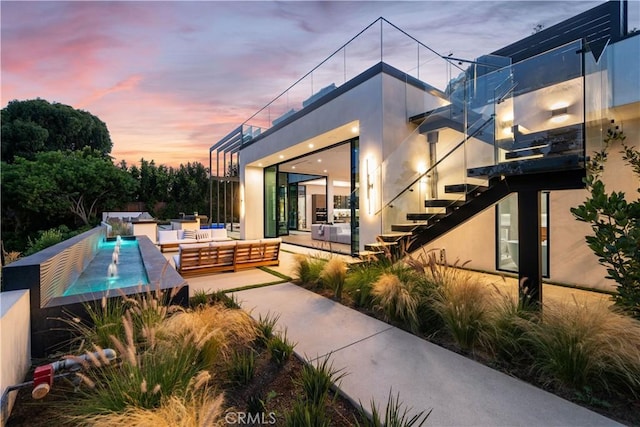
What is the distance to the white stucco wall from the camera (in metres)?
1.97

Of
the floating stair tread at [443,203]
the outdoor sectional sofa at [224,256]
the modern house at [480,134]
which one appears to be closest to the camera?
the modern house at [480,134]

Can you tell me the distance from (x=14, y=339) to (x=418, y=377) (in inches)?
136

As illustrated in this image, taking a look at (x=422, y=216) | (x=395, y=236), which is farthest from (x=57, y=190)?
(x=422, y=216)

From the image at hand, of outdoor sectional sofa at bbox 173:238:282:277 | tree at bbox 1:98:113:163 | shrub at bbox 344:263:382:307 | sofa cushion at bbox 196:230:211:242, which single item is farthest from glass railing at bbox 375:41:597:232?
tree at bbox 1:98:113:163

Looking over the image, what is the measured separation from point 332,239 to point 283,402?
32.7 ft

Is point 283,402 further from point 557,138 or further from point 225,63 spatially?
point 225,63

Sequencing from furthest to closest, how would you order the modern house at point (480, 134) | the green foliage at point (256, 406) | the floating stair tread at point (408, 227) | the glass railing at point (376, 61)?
1. the glass railing at point (376, 61)
2. the floating stair tread at point (408, 227)
3. the modern house at point (480, 134)
4. the green foliage at point (256, 406)

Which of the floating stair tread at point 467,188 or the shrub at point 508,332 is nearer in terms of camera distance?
the shrub at point 508,332

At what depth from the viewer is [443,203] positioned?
18.0 ft

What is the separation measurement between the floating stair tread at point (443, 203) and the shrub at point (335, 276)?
2.29 m

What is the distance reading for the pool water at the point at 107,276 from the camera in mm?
4454

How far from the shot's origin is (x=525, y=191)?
4.10 meters

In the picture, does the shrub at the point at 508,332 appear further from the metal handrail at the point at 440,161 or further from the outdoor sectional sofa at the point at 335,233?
the outdoor sectional sofa at the point at 335,233

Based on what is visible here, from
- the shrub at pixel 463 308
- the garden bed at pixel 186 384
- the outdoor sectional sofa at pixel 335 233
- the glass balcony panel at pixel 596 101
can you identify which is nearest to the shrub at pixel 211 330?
the garden bed at pixel 186 384
